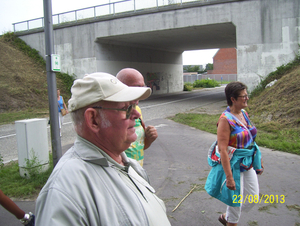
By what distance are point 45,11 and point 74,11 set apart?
1990cm

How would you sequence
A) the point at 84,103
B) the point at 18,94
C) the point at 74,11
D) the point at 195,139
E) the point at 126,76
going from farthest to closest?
1. the point at 74,11
2. the point at 18,94
3. the point at 195,139
4. the point at 126,76
5. the point at 84,103

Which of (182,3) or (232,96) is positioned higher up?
(182,3)

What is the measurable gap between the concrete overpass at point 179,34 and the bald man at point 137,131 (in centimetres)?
1539

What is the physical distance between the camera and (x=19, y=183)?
4.96 metres

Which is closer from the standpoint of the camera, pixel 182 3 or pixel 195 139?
pixel 195 139

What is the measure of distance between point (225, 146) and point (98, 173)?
2082mm

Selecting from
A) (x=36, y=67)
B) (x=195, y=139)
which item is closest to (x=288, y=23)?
(x=195, y=139)

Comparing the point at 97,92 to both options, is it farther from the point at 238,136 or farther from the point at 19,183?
the point at 19,183

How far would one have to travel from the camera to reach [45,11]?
5035mm


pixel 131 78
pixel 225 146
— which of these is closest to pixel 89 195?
pixel 131 78

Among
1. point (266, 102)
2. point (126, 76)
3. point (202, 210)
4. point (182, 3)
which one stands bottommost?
point (202, 210)

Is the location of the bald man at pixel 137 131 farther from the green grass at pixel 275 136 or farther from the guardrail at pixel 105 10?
the guardrail at pixel 105 10

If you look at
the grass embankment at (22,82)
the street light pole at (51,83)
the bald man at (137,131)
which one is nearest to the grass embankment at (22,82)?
the grass embankment at (22,82)

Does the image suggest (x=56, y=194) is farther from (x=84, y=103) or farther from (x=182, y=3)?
(x=182, y=3)
